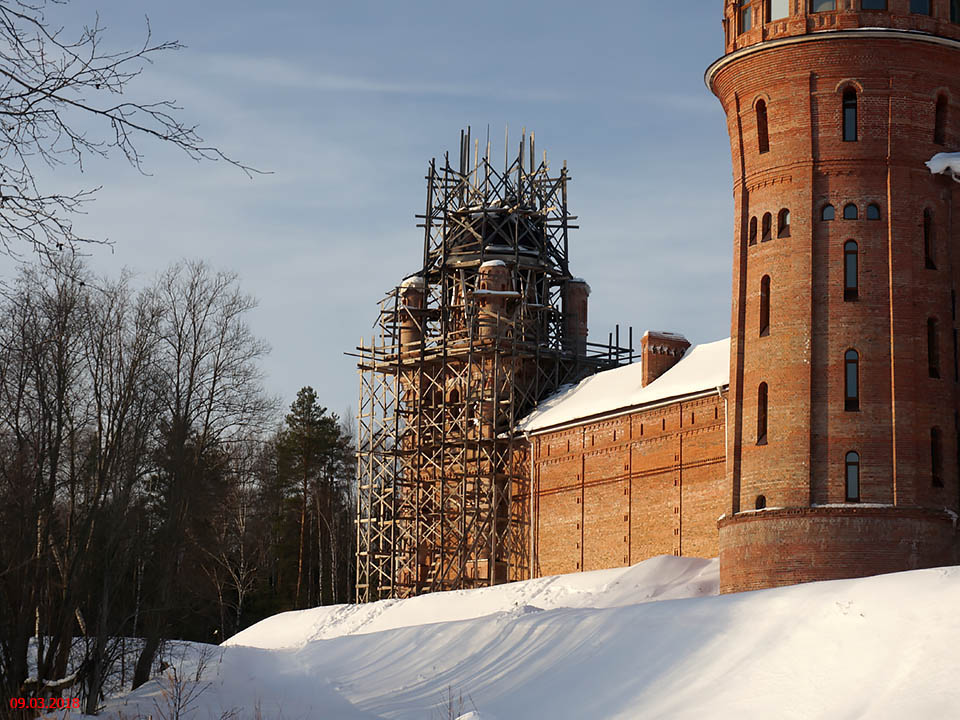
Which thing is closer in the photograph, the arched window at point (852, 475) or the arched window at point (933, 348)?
the arched window at point (852, 475)

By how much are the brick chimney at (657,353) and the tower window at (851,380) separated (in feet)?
36.8

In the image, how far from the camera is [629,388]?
41000mm

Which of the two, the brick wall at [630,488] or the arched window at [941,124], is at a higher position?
the arched window at [941,124]

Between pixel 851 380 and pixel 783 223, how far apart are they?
12.3 ft

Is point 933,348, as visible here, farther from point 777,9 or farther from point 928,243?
point 777,9

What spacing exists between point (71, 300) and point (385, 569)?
2585 centimetres

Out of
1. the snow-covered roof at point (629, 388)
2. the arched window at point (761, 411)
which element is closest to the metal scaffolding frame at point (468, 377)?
the snow-covered roof at point (629, 388)

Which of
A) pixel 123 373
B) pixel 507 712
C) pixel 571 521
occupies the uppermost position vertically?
pixel 123 373

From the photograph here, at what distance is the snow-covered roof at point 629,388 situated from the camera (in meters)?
37.5

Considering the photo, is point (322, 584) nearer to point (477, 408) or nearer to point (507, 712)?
point (477, 408)

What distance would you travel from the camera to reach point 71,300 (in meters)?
23.8

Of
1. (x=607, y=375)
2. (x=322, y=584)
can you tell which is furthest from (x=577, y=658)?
(x=322, y=584)
